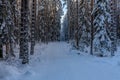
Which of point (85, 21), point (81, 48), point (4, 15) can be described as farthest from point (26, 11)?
point (85, 21)

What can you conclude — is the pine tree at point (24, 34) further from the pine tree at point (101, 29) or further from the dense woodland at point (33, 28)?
the pine tree at point (101, 29)

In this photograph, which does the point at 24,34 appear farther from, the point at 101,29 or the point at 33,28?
the point at 101,29

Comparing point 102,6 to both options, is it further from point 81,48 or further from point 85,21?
point 85,21

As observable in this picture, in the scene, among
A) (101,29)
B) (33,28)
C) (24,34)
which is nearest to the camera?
(24,34)

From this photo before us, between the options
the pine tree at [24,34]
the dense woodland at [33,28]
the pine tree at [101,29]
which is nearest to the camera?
the pine tree at [24,34]

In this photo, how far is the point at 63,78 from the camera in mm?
13414

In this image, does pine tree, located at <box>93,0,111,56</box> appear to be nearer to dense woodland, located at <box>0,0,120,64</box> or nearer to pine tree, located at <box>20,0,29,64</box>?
dense woodland, located at <box>0,0,120,64</box>

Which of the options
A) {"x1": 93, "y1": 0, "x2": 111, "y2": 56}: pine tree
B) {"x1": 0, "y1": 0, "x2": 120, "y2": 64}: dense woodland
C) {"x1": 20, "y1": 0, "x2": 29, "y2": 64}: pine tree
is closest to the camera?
{"x1": 20, "y1": 0, "x2": 29, "y2": 64}: pine tree

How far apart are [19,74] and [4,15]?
25.9 ft

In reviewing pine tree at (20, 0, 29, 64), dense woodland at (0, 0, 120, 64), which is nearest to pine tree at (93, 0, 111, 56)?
dense woodland at (0, 0, 120, 64)

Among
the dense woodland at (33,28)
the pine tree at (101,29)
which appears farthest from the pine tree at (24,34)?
the pine tree at (101,29)

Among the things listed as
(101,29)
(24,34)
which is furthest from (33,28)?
(24,34)

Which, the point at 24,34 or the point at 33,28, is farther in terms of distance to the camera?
the point at 33,28

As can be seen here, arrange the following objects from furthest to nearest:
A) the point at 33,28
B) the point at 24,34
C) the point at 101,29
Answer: the point at 101,29
the point at 33,28
the point at 24,34
